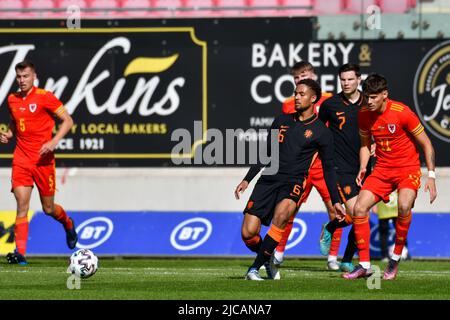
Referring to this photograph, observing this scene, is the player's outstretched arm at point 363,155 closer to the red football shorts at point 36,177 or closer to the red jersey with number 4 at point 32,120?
the red jersey with number 4 at point 32,120

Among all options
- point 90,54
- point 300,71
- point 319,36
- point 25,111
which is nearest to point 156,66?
point 90,54

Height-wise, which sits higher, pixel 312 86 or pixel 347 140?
pixel 312 86

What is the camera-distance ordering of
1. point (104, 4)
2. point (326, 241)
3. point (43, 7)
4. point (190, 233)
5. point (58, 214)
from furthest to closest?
1. point (43, 7)
2. point (104, 4)
3. point (190, 233)
4. point (58, 214)
5. point (326, 241)

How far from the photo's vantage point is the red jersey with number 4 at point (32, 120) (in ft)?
48.9

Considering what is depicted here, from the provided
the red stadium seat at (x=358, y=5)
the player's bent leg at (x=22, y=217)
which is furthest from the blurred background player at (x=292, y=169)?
the red stadium seat at (x=358, y=5)

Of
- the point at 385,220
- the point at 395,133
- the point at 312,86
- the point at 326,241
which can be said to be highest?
the point at 312,86

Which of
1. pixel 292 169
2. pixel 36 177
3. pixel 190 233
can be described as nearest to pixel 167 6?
pixel 190 233

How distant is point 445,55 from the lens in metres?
17.7

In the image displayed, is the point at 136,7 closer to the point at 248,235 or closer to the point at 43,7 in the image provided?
the point at 43,7

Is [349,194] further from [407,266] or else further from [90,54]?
[90,54]

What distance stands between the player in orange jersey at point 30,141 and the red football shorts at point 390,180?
432cm

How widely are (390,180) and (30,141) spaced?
4.96 meters

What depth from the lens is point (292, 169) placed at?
1222cm

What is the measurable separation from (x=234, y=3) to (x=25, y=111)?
5.21 metres
